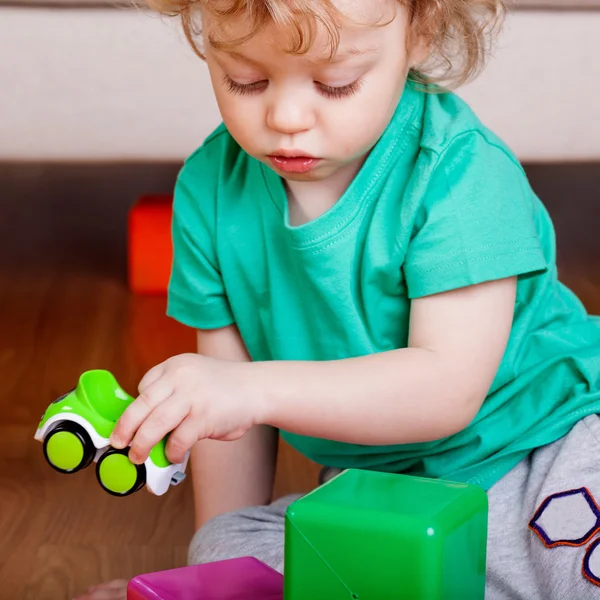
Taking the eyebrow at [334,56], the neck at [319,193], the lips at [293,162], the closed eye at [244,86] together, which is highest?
the eyebrow at [334,56]

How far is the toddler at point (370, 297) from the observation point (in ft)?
2.22

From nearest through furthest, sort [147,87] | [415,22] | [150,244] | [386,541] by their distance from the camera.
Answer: [386,541], [415,22], [147,87], [150,244]

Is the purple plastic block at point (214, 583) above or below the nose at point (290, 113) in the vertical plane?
below

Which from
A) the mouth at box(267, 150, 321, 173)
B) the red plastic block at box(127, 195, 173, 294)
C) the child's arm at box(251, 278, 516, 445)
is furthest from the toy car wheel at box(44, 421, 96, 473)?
the red plastic block at box(127, 195, 173, 294)

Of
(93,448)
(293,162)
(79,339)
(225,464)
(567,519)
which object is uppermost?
(293,162)

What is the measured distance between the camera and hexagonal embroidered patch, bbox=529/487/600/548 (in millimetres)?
745

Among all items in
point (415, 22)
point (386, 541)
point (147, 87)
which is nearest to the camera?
point (386, 541)

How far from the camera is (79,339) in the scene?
1521 millimetres

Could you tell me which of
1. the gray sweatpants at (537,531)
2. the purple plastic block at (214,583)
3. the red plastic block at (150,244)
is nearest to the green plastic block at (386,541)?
the purple plastic block at (214,583)

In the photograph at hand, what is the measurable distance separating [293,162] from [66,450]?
243 mm

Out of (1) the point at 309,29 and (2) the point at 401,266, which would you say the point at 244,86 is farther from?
(2) the point at 401,266

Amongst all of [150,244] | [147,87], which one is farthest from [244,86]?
[150,244]

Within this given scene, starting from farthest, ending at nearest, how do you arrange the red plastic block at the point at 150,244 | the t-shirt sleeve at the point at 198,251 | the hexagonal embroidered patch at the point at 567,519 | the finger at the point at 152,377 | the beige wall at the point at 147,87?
1. the red plastic block at the point at 150,244
2. the beige wall at the point at 147,87
3. the t-shirt sleeve at the point at 198,251
4. the hexagonal embroidered patch at the point at 567,519
5. the finger at the point at 152,377

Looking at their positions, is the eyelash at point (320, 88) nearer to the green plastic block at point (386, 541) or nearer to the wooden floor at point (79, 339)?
the green plastic block at point (386, 541)
